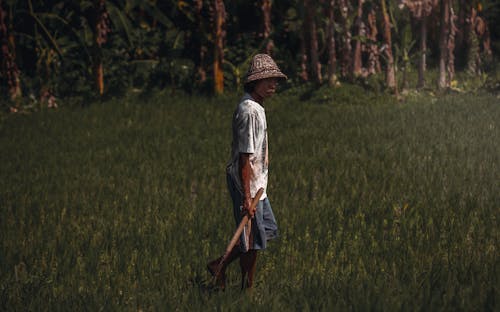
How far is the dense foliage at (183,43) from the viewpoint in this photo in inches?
537

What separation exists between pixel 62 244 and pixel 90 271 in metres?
0.65

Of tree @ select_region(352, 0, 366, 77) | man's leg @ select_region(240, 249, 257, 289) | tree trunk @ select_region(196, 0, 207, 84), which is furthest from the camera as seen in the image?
tree trunk @ select_region(196, 0, 207, 84)

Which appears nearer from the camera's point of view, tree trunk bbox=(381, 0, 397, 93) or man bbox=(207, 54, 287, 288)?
man bbox=(207, 54, 287, 288)

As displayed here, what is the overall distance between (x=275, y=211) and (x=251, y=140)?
7.04 feet

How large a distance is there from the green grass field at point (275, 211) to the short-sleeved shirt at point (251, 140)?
0.60 m

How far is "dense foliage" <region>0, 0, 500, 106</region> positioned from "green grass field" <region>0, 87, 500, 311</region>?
3097mm

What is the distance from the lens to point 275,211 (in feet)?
18.2

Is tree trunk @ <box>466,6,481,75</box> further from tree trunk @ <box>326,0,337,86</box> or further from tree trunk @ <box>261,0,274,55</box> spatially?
tree trunk @ <box>261,0,274,55</box>

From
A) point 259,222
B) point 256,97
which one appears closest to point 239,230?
point 259,222

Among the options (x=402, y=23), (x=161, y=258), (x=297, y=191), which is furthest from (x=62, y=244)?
(x=402, y=23)

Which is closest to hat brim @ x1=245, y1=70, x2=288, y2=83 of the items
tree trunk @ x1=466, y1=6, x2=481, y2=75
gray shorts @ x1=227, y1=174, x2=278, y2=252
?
gray shorts @ x1=227, y1=174, x2=278, y2=252

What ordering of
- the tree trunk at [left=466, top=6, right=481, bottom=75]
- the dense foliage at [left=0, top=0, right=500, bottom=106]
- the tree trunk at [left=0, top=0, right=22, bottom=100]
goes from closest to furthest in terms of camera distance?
the tree trunk at [left=0, top=0, right=22, bottom=100], the dense foliage at [left=0, top=0, right=500, bottom=106], the tree trunk at [left=466, top=6, right=481, bottom=75]

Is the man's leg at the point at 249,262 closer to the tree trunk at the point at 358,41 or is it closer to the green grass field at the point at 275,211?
the green grass field at the point at 275,211

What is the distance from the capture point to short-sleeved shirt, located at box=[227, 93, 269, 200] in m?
3.49
